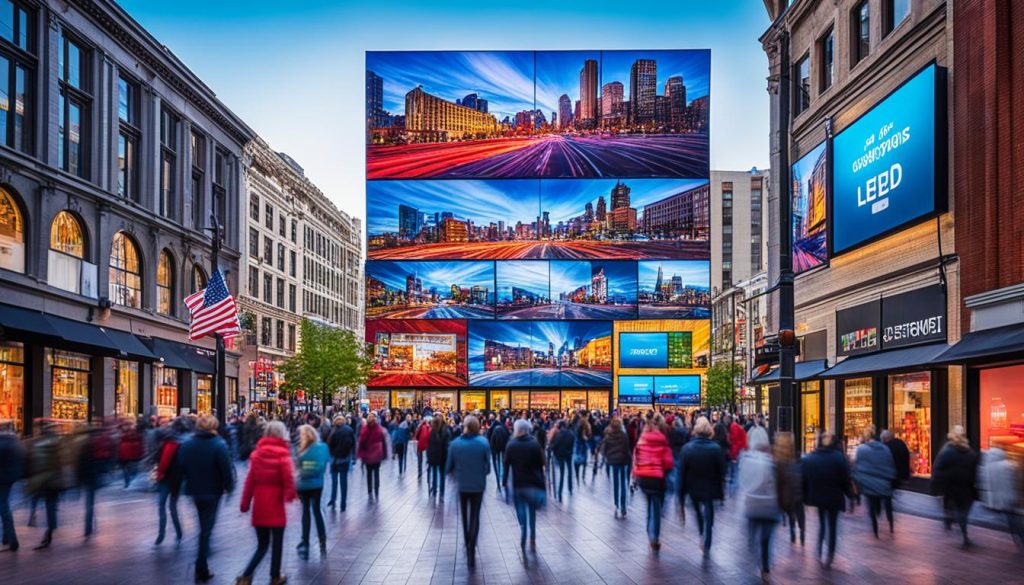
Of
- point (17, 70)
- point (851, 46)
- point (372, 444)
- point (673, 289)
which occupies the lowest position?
point (372, 444)

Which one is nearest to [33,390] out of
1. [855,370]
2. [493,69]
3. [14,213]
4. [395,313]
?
[14,213]

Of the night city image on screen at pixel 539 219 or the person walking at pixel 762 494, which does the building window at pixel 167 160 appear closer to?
the night city image on screen at pixel 539 219

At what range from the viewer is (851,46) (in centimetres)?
3170

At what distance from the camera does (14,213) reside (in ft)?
107

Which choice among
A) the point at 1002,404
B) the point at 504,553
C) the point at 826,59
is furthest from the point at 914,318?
the point at 504,553

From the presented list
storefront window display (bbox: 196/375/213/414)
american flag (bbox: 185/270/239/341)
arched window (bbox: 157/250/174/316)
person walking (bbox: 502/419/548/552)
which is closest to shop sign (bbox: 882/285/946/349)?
person walking (bbox: 502/419/548/552)

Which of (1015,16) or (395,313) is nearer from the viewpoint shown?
(1015,16)

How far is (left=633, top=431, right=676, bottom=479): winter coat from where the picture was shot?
1528 centimetres

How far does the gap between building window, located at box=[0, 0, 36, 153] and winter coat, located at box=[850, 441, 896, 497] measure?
1054 inches

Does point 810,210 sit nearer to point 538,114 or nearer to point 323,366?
point 538,114

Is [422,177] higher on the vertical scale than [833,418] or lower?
higher

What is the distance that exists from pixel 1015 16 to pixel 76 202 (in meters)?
29.5

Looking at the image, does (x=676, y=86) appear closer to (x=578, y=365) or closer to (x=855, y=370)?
(x=578, y=365)

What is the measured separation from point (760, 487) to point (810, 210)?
2378 centimetres
